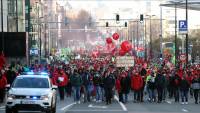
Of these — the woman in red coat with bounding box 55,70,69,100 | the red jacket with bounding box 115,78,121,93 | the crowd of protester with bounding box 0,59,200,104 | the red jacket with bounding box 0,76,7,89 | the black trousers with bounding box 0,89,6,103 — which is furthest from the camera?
the woman in red coat with bounding box 55,70,69,100

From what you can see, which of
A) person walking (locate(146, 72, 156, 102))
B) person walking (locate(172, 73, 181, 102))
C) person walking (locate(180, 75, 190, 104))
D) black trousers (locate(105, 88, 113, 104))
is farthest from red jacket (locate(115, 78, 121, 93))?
person walking (locate(180, 75, 190, 104))

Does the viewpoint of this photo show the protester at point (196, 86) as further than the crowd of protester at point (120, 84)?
Yes

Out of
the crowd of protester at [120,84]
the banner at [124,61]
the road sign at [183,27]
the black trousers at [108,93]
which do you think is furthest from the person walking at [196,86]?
the banner at [124,61]

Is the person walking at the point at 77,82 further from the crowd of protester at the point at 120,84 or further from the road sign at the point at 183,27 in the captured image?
the road sign at the point at 183,27

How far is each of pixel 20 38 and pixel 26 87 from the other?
93.0 feet

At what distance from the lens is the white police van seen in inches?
1040

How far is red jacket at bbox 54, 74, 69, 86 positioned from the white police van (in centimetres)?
1373

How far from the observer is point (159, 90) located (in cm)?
4084

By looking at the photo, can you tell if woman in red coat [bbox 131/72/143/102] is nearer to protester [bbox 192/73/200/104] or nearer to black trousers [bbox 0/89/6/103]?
protester [bbox 192/73/200/104]

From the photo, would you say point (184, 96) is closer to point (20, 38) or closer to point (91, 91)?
point (91, 91)

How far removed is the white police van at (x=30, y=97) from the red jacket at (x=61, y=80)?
1373 centimetres

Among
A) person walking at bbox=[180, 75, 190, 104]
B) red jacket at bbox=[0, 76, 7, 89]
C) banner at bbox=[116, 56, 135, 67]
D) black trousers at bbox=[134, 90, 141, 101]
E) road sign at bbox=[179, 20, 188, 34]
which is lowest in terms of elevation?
black trousers at bbox=[134, 90, 141, 101]

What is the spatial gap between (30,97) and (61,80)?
15.5 meters

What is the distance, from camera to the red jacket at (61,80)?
41.7m
